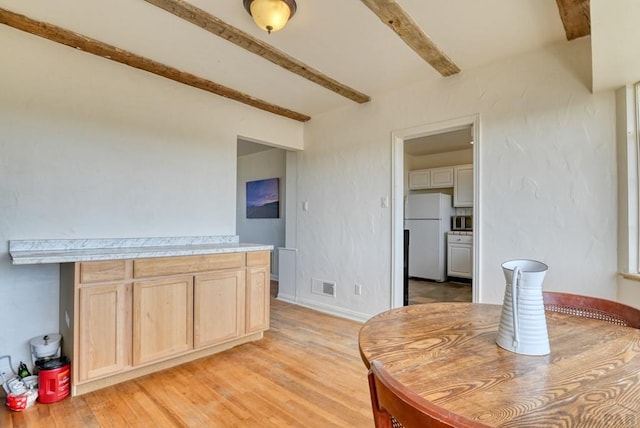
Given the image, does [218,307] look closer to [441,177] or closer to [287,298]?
[287,298]

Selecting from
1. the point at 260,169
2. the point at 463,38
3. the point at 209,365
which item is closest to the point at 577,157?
the point at 463,38

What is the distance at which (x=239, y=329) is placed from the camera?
9.49 feet

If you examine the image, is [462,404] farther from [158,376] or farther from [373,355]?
[158,376]

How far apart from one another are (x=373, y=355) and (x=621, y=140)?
251 cm

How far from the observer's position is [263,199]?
603 cm

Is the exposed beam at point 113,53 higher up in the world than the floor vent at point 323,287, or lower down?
higher up

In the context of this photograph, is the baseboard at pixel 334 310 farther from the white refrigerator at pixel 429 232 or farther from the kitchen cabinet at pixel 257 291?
the white refrigerator at pixel 429 232

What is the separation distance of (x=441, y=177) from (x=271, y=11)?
4.99m

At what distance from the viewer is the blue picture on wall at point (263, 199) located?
19.0ft

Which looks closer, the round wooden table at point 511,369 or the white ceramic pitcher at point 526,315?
the round wooden table at point 511,369

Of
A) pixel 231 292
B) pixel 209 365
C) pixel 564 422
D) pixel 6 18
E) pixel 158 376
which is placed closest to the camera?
pixel 564 422

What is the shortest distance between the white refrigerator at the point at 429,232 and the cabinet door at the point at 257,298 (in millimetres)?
3493

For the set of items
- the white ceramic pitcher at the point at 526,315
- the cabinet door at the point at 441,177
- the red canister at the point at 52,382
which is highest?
the cabinet door at the point at 441,177

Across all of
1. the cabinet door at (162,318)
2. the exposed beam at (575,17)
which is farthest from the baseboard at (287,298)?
the exposed beam at (575,17)
